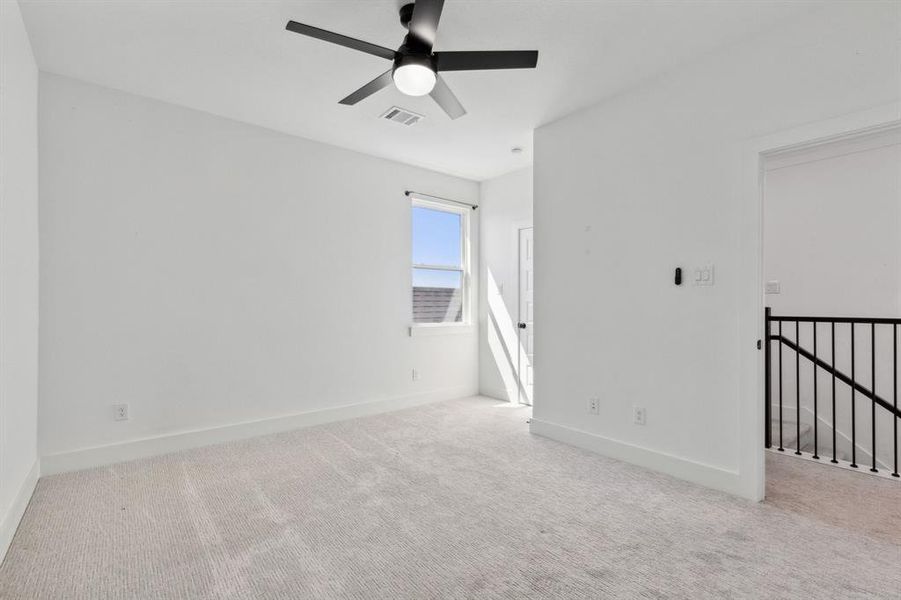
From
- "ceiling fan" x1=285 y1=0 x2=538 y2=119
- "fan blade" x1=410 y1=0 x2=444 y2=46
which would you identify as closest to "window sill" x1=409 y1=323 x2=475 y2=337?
"ceiling fan" x1=285 y1=0 x2=538 y2=119

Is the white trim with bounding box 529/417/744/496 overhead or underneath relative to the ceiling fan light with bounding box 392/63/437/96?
underneath

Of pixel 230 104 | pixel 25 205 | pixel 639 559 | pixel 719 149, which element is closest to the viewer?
pixel 639 559

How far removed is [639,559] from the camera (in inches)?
76.6

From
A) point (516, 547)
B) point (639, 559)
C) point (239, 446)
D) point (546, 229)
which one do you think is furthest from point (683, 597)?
point (239, 446)

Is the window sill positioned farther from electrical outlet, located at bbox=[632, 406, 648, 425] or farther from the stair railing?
the stair railing

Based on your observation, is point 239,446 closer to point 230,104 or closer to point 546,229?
point 230,104

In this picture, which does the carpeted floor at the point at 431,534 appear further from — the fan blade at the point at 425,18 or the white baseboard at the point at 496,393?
the fan blade at the point at 425,18

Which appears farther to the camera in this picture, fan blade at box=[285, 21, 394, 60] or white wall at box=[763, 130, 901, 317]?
white wall at box=[763, 130, 901, 317]

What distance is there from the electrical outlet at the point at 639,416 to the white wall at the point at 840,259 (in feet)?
6.36

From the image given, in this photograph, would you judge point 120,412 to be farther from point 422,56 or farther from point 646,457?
point 646,457

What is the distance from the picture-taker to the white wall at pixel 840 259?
3859mm

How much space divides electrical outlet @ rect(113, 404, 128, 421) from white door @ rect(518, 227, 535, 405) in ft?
11.9

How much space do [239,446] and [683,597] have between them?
3.15 metres

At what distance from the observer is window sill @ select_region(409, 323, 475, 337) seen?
492 cm
